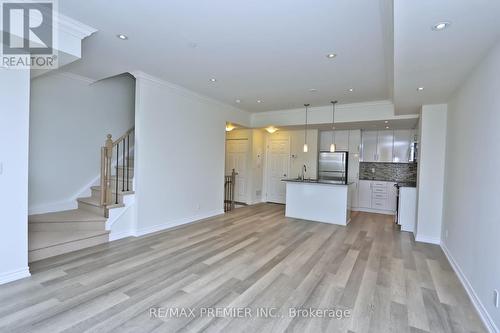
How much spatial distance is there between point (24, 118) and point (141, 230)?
2437 millimetres

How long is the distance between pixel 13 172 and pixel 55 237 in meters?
1.28

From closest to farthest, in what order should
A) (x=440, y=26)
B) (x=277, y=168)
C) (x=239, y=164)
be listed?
1. (x=440, y=26)
2. (x=239, y=164)
3. (x=277, y=168)

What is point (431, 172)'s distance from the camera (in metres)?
4.49

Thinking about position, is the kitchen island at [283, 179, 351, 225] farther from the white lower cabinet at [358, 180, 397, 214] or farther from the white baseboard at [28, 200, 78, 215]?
the white baseboard at [28, 200, 78, 215]

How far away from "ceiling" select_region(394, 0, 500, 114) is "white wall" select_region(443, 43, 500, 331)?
0.18m

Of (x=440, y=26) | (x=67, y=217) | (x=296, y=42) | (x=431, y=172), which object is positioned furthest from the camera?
(x=431, y=172)

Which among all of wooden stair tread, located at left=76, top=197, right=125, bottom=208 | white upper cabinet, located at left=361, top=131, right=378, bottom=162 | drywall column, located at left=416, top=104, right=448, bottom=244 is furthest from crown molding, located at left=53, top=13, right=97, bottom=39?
white upper cabinet, located at left=361, top=131, right=378, bottom=162

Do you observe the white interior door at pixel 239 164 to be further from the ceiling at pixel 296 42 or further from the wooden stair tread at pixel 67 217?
the wooden stair tread at pixel 67 217

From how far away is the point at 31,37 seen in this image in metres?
2.49

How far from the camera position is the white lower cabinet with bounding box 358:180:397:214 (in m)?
6.92

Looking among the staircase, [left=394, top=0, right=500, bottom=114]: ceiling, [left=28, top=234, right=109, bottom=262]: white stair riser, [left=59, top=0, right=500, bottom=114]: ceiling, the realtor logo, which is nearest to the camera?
[left=394, top=0, right=500, bottom=114]: ceiling

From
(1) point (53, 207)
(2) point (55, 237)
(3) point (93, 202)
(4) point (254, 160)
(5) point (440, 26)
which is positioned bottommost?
(2) point (55, 237)

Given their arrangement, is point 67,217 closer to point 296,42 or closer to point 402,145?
point 296,42

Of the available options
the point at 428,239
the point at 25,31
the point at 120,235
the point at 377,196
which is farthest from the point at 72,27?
the point at 377,196
